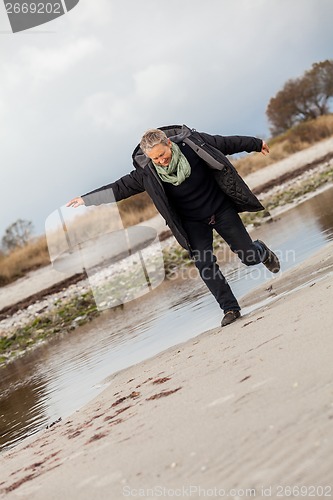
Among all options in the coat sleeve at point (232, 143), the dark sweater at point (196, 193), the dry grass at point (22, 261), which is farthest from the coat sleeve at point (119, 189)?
the dry grass at point (22, 261)

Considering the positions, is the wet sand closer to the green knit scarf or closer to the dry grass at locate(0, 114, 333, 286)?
the green knit scarf

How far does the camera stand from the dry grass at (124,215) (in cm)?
1897

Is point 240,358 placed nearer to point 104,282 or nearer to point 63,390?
point 63,390

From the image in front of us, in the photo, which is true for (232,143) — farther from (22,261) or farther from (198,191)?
(22,261)

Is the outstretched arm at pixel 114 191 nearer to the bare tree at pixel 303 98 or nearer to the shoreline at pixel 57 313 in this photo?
the shoreline at pixel 57 313

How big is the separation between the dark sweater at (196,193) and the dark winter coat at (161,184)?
0.25 feet

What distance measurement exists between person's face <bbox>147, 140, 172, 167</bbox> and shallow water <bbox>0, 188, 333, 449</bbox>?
1.69m

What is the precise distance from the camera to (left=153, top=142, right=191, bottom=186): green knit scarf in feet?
18.4

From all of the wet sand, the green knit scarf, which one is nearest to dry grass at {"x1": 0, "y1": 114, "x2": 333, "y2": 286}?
the green knit scarf

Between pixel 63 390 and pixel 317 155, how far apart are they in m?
24.9

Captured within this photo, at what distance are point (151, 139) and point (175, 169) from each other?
1.19 ft

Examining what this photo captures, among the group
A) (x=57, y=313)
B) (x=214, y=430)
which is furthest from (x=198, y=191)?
(x=57, y=313)

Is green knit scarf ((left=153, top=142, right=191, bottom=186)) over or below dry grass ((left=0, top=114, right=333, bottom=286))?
below

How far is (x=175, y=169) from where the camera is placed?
5680mm
